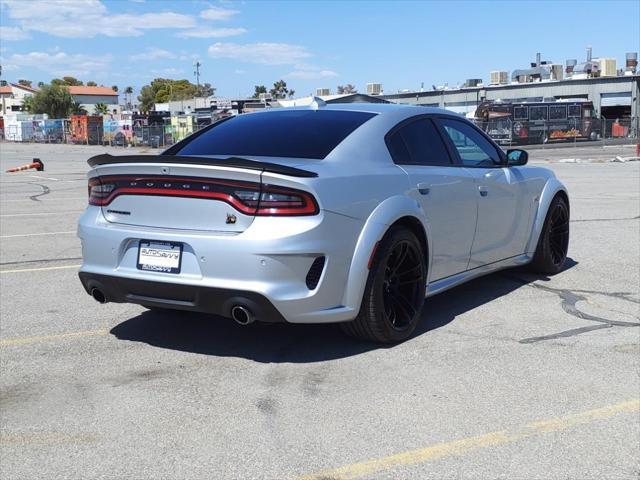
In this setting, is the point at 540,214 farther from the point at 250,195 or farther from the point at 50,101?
the point at 50,101

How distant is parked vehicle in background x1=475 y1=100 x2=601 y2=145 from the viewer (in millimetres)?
53188

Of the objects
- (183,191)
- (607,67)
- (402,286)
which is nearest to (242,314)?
(183,191)

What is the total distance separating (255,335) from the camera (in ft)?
17.7

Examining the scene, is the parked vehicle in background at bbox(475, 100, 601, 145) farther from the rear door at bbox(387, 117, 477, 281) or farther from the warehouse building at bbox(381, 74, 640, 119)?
the rear door at bbox(387, 117, 477, 281)

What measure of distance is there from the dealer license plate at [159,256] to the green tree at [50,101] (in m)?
114

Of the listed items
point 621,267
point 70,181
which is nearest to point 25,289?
point 621,267

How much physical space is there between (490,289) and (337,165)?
270 cm

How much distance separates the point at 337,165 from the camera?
15.8 feet

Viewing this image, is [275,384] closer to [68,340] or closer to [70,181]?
[68,340]

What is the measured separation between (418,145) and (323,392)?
86.9 inches

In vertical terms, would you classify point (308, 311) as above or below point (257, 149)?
below

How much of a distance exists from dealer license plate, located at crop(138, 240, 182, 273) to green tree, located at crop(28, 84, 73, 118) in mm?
113593

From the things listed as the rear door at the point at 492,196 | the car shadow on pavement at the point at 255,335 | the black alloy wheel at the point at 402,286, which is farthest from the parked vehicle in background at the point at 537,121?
the black alloy wheel at the point at 402,286

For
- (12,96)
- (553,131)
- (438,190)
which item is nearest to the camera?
(438,190)
